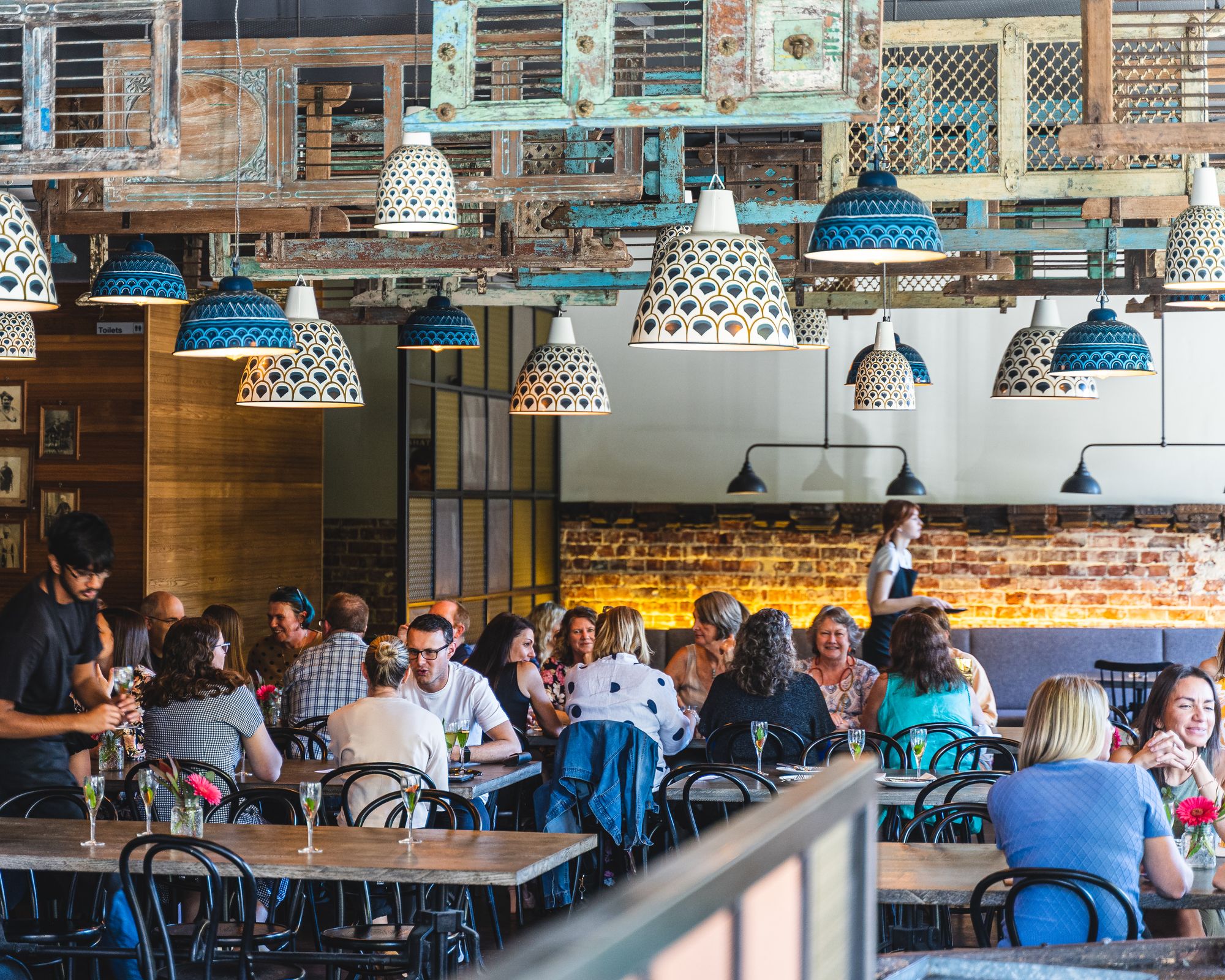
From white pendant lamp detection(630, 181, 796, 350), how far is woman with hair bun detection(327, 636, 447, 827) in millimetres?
1909

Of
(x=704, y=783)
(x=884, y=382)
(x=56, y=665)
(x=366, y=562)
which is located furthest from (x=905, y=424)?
(x=56, y=665)

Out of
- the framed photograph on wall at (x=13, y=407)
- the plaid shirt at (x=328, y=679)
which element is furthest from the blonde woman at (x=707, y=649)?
the framed photograph on wall at (x=13, y=407)

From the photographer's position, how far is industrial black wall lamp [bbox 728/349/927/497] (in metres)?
10.6

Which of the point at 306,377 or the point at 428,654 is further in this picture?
the point at 428,654

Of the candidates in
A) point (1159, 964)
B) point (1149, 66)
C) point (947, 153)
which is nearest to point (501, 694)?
point (947, 153)

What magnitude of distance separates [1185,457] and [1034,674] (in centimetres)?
203

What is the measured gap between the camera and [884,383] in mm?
7535

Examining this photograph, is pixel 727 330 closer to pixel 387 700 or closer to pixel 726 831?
pixel 387 700

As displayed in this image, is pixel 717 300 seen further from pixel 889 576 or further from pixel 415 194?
pixel 889 576

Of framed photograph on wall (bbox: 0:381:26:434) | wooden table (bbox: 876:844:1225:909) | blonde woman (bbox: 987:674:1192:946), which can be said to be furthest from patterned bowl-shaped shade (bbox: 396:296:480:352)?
framed photograph on wall (bbox: 0:381:26:434)

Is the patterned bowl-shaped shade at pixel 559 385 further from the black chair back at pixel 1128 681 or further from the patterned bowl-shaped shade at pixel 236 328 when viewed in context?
the black chair back at pixel 1128 681

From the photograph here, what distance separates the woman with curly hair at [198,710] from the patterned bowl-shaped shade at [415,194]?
1676 mm

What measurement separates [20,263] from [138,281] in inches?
62.5

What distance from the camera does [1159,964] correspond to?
1872 millimetres
